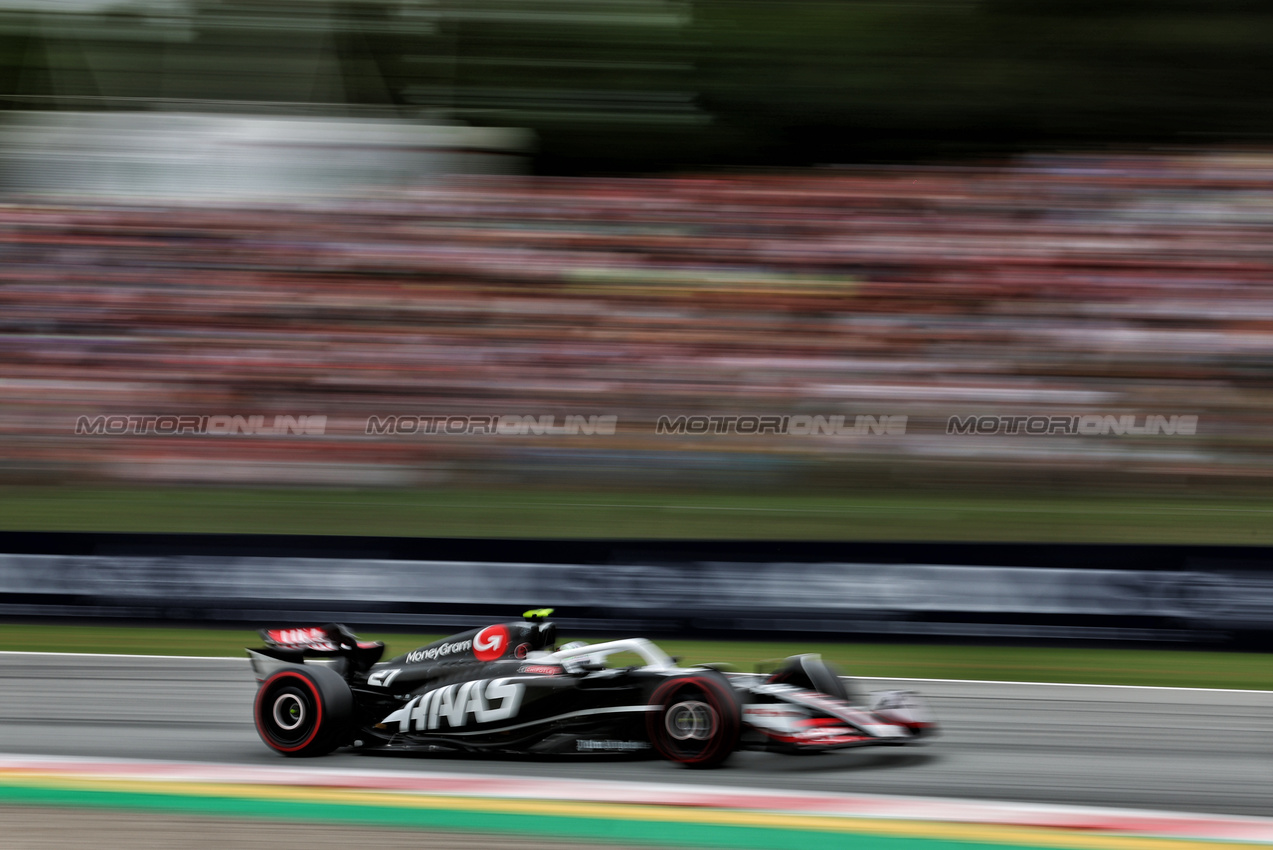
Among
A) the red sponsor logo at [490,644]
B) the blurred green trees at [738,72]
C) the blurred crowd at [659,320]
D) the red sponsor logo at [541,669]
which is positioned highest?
the blurred green trees at [738,72]

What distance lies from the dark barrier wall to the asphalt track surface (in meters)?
0.81

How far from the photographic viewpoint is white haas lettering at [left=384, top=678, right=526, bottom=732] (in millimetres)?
4191

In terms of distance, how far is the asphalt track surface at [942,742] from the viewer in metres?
4.03

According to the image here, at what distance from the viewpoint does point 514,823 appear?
11.8ft

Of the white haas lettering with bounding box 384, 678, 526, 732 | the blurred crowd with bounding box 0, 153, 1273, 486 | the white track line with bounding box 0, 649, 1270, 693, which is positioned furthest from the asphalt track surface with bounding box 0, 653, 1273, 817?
the blurred crowd with bounding box 0, 153, 1273, 486

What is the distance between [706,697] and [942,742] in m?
1.20

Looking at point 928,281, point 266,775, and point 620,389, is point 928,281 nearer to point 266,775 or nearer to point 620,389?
point 620,389

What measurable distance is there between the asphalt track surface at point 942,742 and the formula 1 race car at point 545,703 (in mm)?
90

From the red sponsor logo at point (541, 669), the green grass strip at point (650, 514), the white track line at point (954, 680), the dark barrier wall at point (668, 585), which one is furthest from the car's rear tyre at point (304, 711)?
the green grass strip at point (650, 514)

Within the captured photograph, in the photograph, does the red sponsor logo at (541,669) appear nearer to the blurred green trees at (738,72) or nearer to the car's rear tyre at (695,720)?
the car's rear tyre at (695,720)

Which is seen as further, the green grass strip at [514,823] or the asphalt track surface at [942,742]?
the asphalt track surface at [942,742]

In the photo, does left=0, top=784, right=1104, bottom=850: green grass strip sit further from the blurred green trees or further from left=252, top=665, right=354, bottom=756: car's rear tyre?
the blurred green trees

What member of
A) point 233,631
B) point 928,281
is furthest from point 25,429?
point 928,281

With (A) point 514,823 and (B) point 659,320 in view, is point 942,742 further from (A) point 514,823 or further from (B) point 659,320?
(B) point 659,320
